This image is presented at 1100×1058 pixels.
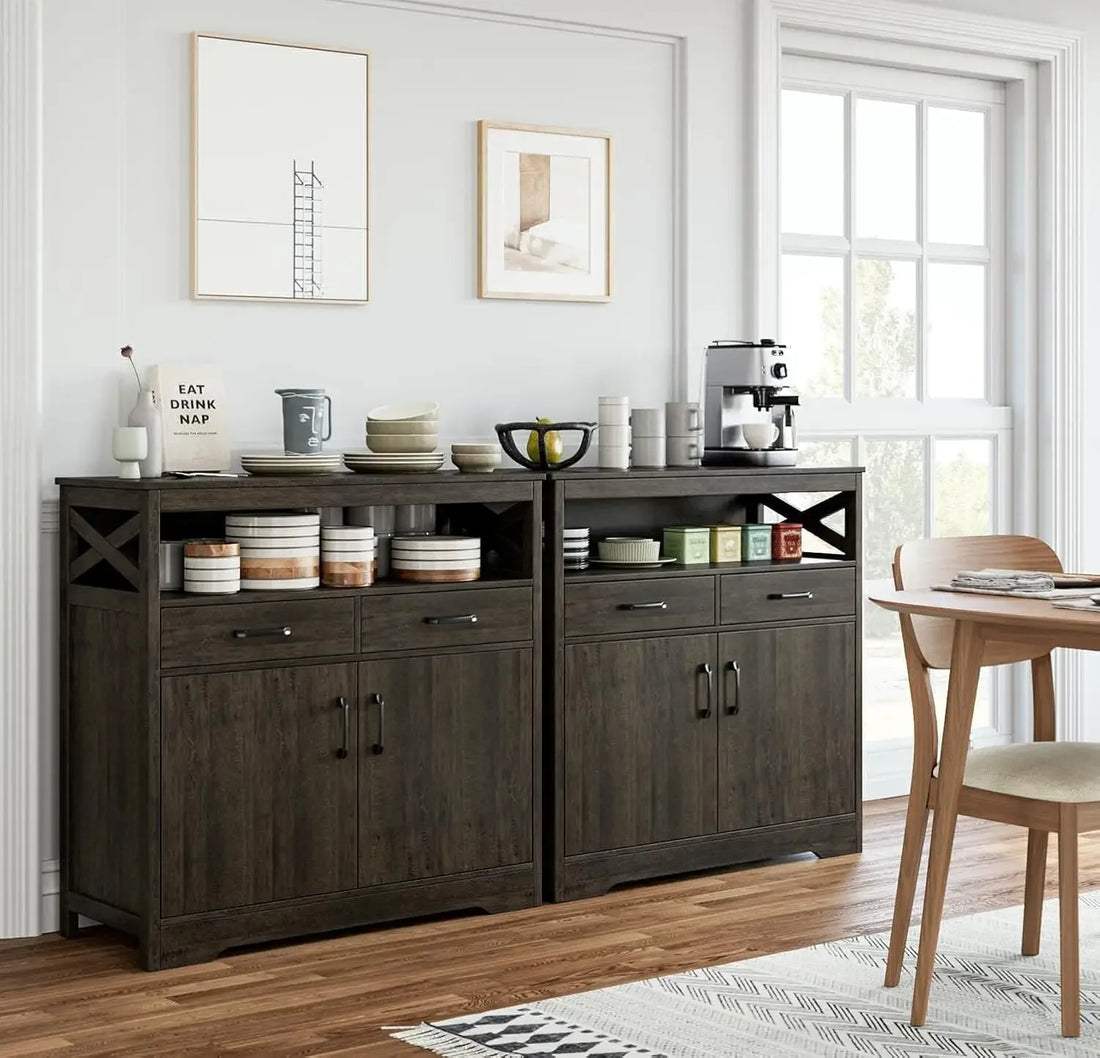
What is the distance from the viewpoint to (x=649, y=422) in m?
4.39

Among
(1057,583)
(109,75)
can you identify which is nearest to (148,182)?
(109,75)

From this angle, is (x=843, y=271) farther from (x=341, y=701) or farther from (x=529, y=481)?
(x=341, y=701)

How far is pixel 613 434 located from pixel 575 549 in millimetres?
376


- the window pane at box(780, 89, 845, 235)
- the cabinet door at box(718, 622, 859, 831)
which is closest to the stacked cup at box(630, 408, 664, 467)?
the cabinet door at box(718, 622, 859, 831)

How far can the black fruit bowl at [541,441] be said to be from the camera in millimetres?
4137

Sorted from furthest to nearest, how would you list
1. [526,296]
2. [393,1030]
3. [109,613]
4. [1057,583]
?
[526,296] → [109,613] → [1057,583] → [393,1030]

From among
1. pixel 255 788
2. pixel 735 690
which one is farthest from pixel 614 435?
pixel 255 788

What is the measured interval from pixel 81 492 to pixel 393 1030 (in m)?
1.42

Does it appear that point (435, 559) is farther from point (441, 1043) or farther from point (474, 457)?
point (441, 1043)

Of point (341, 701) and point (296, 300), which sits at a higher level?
point (296, 300)

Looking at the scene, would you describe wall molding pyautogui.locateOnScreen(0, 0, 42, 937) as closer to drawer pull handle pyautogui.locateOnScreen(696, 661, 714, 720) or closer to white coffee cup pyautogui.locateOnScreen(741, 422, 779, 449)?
drawer pull handle pyautogui.locateOnScreen(696, 661, 714, 720)

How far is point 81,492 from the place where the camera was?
3.71 metres

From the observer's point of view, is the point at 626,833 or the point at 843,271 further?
the point at 843,271

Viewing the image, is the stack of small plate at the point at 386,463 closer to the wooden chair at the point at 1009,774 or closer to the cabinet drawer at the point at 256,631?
the cabinet drawer at the point at 256,631
